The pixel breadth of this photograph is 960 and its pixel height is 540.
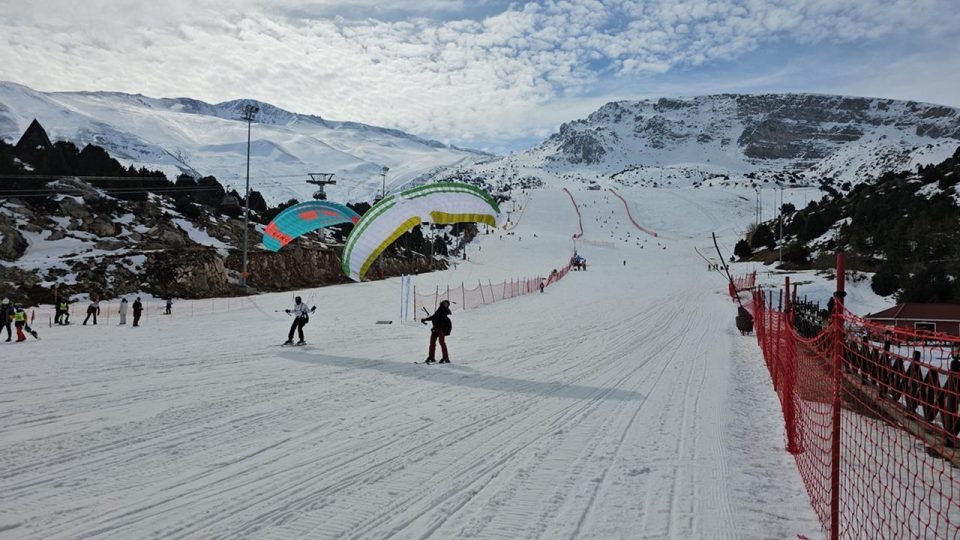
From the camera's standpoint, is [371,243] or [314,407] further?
[371,243]

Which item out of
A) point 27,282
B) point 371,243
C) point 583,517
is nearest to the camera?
point 583,517

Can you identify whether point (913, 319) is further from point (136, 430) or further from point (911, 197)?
point (911, 197)

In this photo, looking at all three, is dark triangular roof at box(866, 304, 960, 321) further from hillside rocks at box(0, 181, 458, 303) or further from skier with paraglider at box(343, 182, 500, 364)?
hillside rocks at box(0, 181, 458, 303)

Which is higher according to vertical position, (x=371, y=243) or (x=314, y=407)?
(x=371, y=243)

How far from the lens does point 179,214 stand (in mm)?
41125

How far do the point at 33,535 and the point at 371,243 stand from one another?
11797 millimetres

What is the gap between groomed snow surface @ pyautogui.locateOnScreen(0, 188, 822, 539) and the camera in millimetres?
4699

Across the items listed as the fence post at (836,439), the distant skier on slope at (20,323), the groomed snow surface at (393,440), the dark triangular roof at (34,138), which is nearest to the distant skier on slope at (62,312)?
the distant skier on slope at (20,323)

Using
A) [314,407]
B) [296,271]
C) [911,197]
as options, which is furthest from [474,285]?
[911,197]

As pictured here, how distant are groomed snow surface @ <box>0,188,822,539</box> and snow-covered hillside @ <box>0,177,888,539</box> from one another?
0.03 m

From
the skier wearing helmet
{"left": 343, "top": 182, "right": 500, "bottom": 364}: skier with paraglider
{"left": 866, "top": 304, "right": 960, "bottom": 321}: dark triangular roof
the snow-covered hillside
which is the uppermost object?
{"left": 343, "top": 182, "right": 500, "bottom": 364}: skier with paraglider

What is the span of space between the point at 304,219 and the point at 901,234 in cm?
3648

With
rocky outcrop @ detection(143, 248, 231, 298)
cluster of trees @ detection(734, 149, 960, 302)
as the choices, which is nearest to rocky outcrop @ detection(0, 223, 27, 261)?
rocky outcrop @ detection(143, 248, 231, 298)

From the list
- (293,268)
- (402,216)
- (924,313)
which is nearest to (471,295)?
(293,268)
